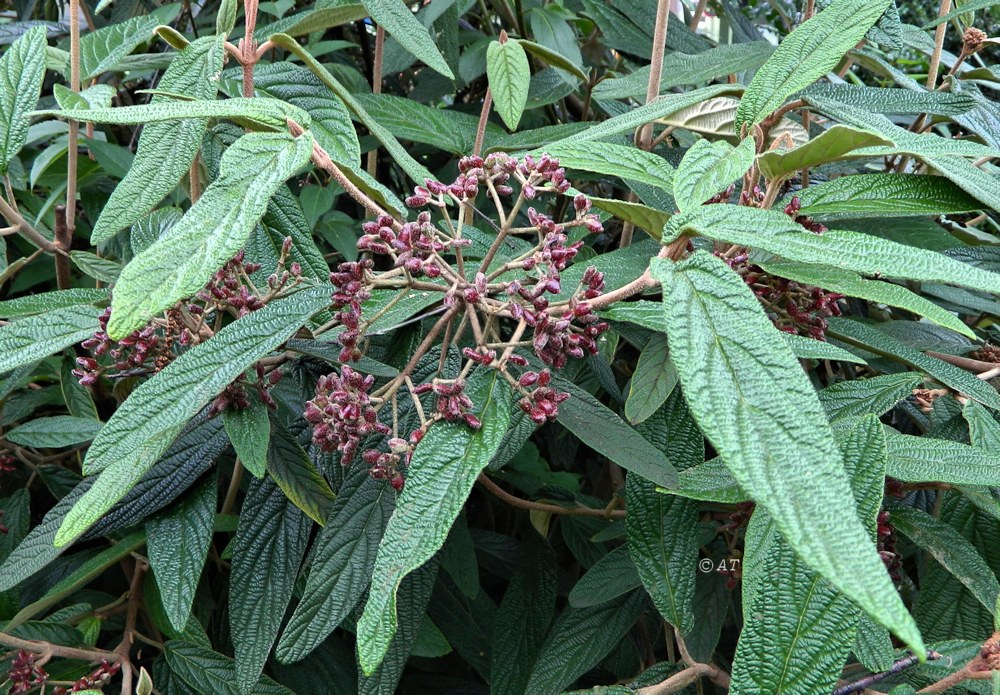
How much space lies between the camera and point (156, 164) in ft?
2.34

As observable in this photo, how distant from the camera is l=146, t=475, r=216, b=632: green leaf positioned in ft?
2.32

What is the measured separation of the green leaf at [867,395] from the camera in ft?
2.42

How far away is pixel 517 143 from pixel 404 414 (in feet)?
1.24

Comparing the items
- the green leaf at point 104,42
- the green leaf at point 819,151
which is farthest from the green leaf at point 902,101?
the green leaf at point 104,42

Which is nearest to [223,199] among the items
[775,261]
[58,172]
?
[775,261]

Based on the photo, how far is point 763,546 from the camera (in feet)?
1.83

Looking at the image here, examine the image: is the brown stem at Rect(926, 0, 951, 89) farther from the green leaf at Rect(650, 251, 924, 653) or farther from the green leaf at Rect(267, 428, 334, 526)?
the green leaf at Rect(267, 428, 334, 526)

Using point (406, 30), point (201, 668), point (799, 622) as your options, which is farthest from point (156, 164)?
point (799, 622)

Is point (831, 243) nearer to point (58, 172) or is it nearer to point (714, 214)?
point (714, 214)

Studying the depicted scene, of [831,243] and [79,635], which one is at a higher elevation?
[831,243]

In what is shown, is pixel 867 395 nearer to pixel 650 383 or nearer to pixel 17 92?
pixel 650 383

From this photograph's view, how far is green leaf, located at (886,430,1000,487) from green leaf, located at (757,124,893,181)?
223 mm

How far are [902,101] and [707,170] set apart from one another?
0.41m

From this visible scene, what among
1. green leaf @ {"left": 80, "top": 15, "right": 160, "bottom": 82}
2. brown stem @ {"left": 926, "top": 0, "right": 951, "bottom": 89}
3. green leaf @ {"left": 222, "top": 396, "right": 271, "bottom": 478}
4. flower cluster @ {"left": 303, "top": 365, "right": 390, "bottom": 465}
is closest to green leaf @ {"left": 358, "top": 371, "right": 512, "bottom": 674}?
flower cluster @ {"left": 303, "top": 365, "right": 390, "bottom": 465}
